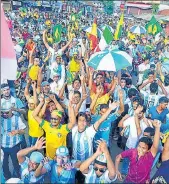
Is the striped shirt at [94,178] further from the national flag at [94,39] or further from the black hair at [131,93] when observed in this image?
the national flag at [94,39]

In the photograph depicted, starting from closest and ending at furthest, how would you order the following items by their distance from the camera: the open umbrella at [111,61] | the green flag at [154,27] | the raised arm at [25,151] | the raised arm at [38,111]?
the raised arm at [25,151], the raised arm at [38,111], the open umbrella at [111,61], the green flag at [154,27]

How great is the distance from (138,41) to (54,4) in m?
30.6

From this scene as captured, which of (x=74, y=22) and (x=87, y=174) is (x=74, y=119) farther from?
(x=74, y=22)

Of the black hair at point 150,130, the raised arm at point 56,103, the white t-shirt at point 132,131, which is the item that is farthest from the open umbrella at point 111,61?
the black hair at point 150,130

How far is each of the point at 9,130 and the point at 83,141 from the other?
3.71 ft

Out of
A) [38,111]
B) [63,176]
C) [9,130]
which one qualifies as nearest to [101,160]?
[63,176]

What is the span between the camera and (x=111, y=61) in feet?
20.8

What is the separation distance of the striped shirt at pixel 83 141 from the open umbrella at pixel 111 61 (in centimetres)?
206

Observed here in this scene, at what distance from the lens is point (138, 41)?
14.0m

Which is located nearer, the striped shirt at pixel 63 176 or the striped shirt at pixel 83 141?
the striped shirt at pixel 63 176

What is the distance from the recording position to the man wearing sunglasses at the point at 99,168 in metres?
3.87

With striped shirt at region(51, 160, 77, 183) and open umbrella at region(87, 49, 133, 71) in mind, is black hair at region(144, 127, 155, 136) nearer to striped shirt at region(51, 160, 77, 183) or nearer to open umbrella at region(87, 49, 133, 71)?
striped shirt at region(51, 160, 77, 183)

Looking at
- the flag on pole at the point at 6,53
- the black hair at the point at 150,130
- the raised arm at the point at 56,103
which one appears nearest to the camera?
the flag on pole at the point at 6,53

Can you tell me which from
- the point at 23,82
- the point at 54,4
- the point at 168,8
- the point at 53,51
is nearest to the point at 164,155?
the point at 23,82
